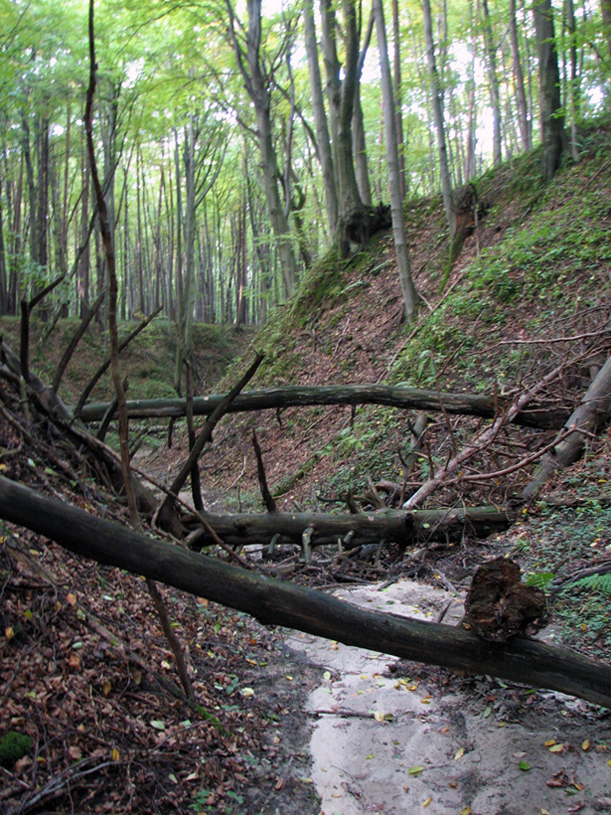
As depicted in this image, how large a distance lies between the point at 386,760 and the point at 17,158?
27278mm

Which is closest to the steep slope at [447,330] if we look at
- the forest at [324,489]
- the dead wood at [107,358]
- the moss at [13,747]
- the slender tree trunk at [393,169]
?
the forest at [324,489]

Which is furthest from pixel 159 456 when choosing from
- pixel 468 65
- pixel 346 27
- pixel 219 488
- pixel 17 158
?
pixel 468 65

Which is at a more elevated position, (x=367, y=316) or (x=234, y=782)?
(x=367, y=316)

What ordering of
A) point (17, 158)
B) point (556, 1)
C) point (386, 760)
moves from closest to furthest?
1. point (386, 760)
2. point (556, 1)
3. point (17, 158)

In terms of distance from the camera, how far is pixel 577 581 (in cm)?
401

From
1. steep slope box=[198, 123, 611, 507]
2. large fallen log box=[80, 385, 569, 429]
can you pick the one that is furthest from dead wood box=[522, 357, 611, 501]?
large fallen log box=[80, 385, 569, 429]

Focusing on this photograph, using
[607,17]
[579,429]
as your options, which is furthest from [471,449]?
[607,17]

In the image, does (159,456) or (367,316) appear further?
(159,456)

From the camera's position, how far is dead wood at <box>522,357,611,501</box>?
661 centimetres

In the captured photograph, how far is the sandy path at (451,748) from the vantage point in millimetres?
2867

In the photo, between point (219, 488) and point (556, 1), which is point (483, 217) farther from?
point (556, 1)

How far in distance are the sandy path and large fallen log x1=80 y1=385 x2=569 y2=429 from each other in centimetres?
326

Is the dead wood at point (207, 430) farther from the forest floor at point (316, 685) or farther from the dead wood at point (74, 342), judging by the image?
the dead wood at point (74, 342)

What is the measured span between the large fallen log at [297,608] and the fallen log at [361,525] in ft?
11.8
